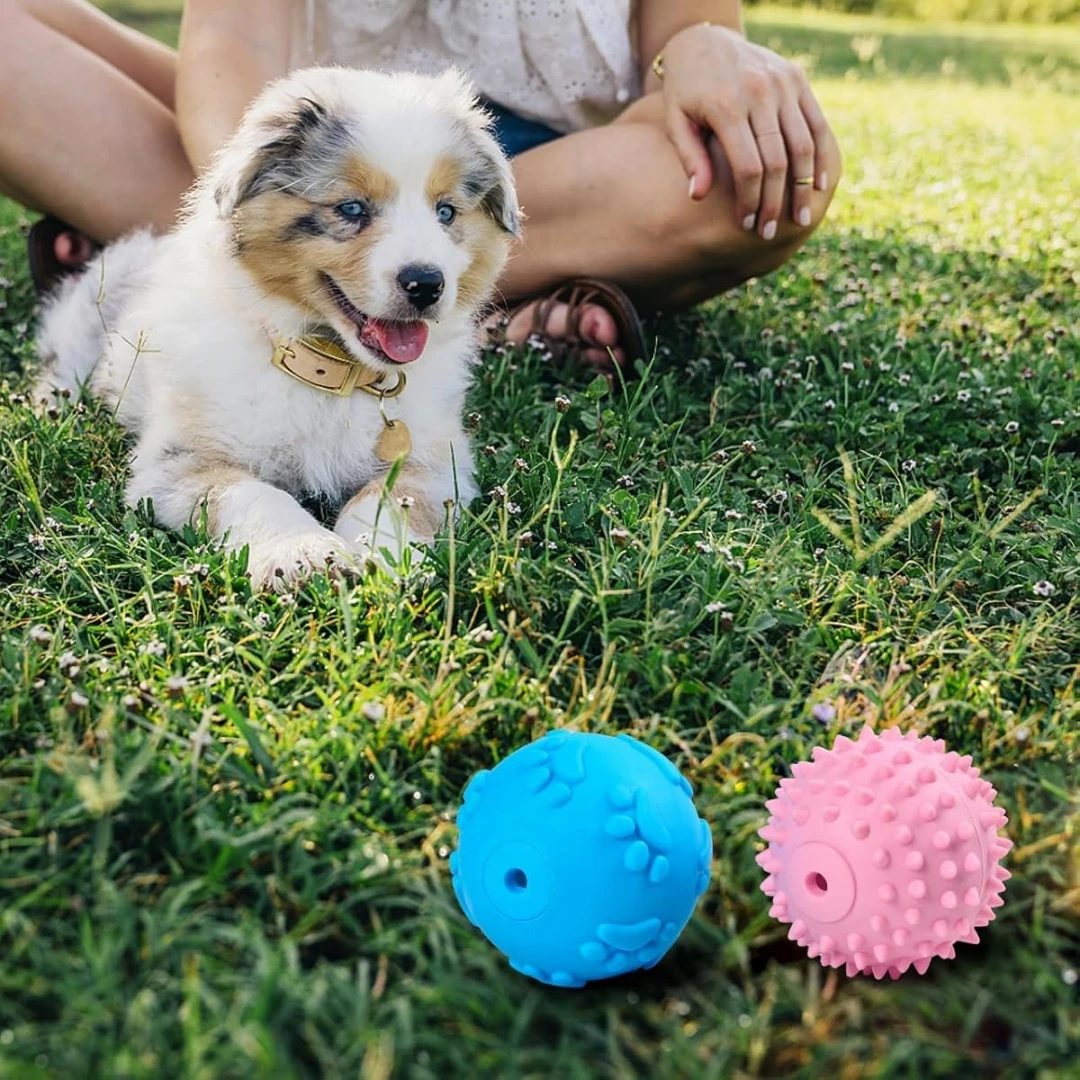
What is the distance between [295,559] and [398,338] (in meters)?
0.74

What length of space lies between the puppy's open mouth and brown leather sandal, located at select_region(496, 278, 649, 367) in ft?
3.15

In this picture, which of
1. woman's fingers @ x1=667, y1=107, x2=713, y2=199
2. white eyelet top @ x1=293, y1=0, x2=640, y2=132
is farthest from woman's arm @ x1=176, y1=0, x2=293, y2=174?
woman's fingers @ x1=667, y1=107, x2=713, y2=199

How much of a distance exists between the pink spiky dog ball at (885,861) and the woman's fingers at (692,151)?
2469mm

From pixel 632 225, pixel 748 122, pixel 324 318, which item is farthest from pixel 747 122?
pixel 324 318

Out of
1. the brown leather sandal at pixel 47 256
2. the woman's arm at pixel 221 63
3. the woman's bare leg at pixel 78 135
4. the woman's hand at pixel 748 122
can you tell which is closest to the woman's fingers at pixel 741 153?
the woman's hand at pixel 748 122

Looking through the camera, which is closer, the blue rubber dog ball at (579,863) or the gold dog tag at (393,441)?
the blue rubber dog ball at (579,863)

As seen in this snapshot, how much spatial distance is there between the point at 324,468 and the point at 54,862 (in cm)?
155

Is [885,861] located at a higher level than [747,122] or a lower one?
lower

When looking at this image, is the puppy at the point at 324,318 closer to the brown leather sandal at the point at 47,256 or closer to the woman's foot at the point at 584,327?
the woman's foot at the point at 584,327

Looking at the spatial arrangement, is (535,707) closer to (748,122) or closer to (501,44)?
(748,122)

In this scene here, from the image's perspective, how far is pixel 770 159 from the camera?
390cm

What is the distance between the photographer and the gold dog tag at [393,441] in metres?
3.34

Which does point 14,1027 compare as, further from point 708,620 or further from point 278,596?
point 708,620

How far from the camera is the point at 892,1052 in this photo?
1.65 m
